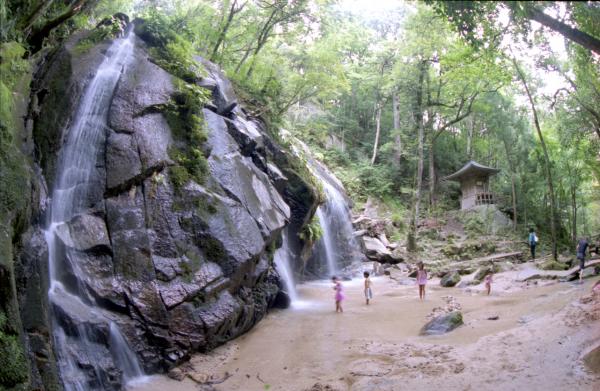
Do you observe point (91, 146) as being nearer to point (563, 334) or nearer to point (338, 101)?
point (563, 334)

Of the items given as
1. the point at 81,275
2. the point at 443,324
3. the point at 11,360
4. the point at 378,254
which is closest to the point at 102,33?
the point at 81,275

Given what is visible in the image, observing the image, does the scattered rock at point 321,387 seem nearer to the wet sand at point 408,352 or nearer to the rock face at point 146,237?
the wet sand at point 408,352

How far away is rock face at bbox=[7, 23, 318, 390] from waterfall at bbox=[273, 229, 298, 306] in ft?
4.92

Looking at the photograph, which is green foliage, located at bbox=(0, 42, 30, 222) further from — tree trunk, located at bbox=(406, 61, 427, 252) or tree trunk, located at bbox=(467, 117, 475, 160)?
tree trunk, located at bbox=(467, 117, 475, 160)

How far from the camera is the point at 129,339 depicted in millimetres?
7730

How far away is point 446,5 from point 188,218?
667cm

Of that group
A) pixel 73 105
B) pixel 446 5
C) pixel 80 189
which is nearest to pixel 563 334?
pixel 446 5

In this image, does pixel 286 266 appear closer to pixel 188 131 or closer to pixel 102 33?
pixel 188 131

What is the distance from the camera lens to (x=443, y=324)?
392 inches

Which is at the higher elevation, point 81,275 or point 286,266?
point 81,275

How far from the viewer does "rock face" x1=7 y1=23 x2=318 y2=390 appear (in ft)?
23.3

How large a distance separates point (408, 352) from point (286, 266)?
7641mm

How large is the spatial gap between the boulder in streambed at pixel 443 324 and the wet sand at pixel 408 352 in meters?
0.22

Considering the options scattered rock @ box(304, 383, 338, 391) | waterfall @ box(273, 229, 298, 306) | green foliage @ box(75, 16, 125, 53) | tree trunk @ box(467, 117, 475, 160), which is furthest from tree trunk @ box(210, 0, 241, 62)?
tree trunk @ box(467, 117, 475, 160)
